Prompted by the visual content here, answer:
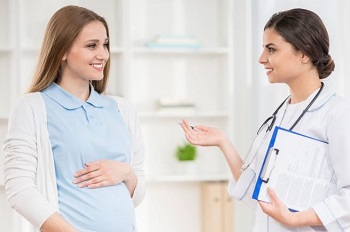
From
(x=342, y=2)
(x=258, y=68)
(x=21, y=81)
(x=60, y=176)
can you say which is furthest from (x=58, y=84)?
(x=21, y=81)

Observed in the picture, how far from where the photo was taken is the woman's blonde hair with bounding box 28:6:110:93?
195 centimetres

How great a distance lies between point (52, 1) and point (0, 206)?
4.44 ft

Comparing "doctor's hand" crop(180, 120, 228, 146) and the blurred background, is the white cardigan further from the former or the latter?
the blurred background

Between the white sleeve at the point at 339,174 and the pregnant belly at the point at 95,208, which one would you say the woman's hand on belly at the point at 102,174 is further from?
the white sleeve at the point at 339,174

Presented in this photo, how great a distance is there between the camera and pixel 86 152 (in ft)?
6.31

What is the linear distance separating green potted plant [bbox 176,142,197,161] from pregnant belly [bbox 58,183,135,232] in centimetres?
231

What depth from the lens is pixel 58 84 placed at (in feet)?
6.65

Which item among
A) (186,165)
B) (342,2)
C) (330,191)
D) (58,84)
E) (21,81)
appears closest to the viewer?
(330,191)

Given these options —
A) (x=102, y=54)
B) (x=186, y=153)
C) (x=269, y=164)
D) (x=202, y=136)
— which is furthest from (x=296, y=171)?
(x=186, y=153)

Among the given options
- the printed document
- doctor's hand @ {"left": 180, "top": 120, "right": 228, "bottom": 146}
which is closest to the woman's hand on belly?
doctor's hand @ {"left": 180, "top": 120, "right": 228, "bottom": 146}

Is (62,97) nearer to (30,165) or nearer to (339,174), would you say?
(30,165)

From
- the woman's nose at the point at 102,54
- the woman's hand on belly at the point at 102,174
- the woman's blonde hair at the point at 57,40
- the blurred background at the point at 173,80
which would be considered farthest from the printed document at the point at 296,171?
the blurred background at the point at 173,80

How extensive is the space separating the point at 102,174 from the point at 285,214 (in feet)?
1.80

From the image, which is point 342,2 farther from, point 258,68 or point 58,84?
point 58,84
